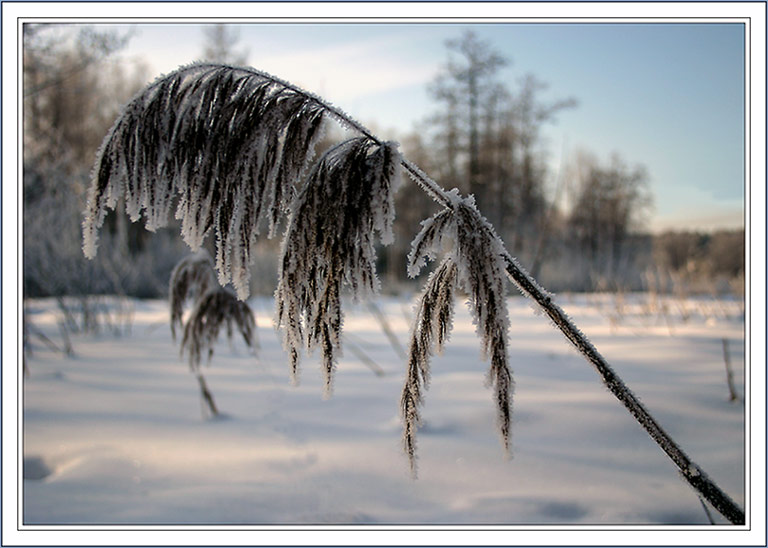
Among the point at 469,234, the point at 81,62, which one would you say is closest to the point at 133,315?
the point at 81,62

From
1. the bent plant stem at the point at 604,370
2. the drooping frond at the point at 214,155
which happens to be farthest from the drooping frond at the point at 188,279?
the bent plant stem at the point at 604,370

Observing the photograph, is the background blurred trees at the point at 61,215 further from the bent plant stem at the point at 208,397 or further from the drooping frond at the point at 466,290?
the drooping frond at the point at 466,290

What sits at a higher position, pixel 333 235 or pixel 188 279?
pixel 333 235

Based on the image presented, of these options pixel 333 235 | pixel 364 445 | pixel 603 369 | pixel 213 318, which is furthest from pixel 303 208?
pixel 213 318

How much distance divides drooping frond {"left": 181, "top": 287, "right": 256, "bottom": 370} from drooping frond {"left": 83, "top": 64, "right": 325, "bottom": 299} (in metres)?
1.50

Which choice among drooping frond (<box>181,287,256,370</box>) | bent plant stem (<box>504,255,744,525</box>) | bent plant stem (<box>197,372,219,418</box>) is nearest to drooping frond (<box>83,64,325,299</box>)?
bent plant stem (<box>504,255,744,525</box>)

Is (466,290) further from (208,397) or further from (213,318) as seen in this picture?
(208,397)

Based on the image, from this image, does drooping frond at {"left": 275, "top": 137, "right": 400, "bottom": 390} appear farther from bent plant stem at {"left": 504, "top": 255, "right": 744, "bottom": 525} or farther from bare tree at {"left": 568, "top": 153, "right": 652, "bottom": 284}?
bare tree at {"left": 568, "top": 153, "right": 652, "bottom": 284}

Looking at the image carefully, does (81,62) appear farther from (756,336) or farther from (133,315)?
(756,336)

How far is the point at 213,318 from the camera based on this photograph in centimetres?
279

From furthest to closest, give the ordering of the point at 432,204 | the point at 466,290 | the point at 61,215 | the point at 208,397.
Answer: the point at 432,204
the point at 61,215
the point at 208,397
the point at 466,290

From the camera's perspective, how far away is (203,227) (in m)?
1.25

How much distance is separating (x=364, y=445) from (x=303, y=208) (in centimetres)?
166

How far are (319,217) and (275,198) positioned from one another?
13cm
